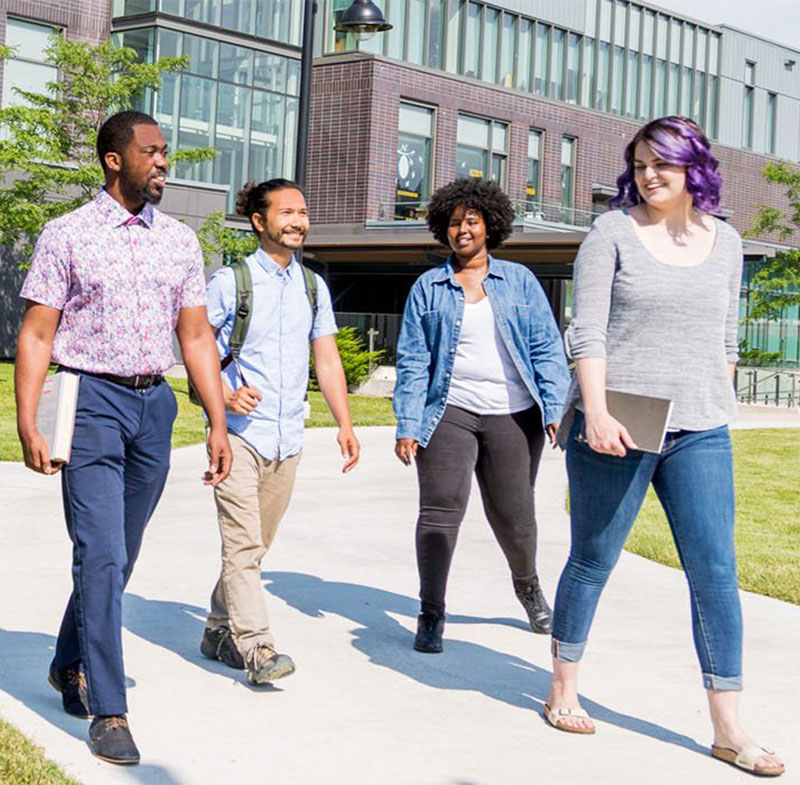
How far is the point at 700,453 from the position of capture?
4.53 meters

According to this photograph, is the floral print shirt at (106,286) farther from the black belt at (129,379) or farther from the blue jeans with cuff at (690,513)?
the blue jeans with cuff at (690,513)

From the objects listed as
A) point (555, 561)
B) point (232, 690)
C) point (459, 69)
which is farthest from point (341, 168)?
point (232, 690)

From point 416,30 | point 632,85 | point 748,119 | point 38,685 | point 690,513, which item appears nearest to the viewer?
point 690,513

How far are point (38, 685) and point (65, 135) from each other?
79.0 ft

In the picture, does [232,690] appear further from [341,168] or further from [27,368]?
[341,168]

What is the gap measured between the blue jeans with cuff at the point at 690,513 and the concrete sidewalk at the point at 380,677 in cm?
41

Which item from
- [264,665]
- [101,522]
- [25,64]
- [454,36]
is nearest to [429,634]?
[264,665]

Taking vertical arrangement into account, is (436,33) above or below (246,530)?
above

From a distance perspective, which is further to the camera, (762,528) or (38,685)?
(762,528)

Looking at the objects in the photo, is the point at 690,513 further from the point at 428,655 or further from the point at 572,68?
the point at 572,68

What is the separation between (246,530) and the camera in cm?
554

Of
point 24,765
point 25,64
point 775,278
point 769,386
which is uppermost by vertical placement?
point 25,64

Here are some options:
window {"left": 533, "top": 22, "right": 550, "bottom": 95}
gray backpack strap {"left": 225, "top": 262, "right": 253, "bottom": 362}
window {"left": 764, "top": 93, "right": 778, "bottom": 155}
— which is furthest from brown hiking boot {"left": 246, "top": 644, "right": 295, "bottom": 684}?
window {"left": 764, "top": 93, "right": 778, "bottom": 155}

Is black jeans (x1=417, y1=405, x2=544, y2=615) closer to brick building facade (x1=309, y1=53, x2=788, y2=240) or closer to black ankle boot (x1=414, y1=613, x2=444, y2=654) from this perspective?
black ankle boot (x1=414, y1=613, x2=444, y2=654)
